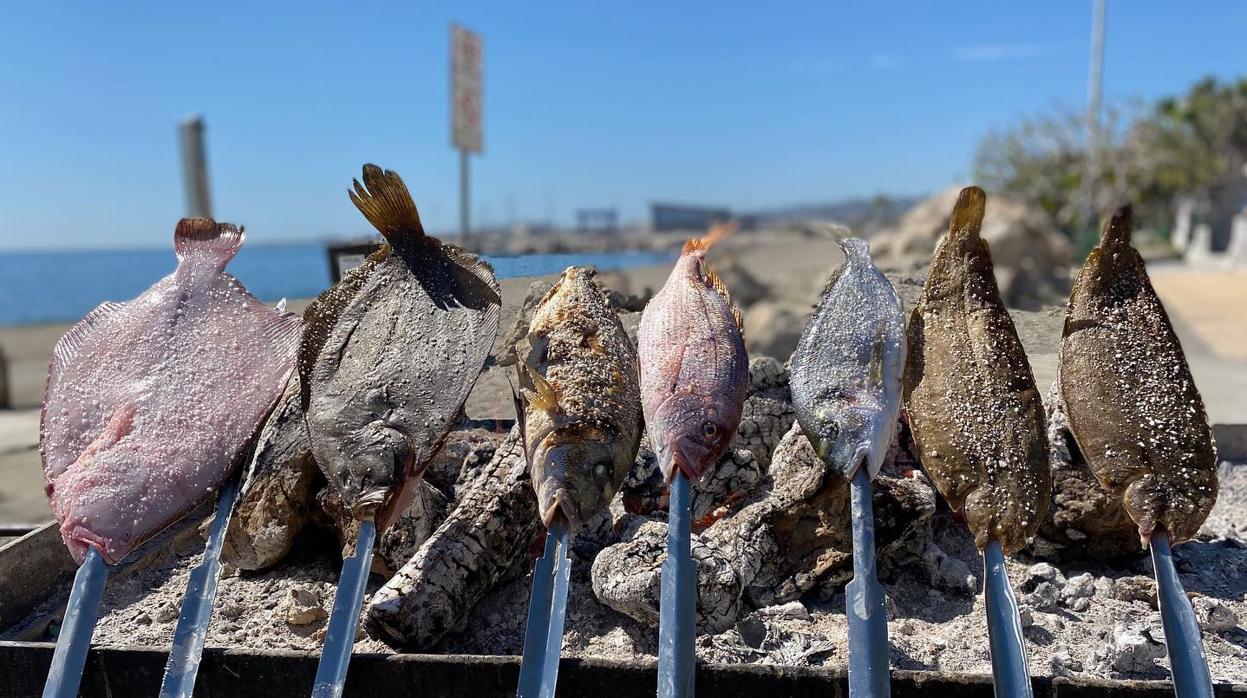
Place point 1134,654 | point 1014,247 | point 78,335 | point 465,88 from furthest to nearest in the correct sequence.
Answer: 1. point 1014,247
2. point 465,88
3. point 78,335
4. point 1134,654

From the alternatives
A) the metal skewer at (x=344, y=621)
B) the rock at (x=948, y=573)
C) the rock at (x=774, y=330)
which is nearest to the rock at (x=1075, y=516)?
the rock at (x=948, y=573)

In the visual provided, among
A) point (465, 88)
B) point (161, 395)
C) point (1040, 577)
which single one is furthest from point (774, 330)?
point (161, 395)

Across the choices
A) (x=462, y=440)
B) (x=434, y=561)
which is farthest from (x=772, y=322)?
(x=434, y=561)

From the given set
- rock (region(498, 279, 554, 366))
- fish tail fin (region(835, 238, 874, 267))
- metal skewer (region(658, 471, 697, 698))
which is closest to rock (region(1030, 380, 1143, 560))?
fish tail fin (region(835, 238, 874, 267))

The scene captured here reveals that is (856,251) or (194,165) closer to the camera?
(856,251)

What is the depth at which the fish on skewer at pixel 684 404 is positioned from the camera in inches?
71.0

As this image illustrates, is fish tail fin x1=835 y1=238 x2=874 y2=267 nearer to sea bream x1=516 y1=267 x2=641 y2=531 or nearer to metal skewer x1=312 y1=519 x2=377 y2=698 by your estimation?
sea bream x1=516 y1=267 x2=641 y2=531

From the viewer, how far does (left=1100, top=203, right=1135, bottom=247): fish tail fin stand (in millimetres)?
2352

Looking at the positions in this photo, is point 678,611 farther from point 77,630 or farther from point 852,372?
point 77,630

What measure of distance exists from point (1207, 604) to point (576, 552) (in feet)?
6.11

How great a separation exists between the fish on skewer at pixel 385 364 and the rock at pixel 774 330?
19.8 ft

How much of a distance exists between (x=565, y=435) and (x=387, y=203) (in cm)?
97

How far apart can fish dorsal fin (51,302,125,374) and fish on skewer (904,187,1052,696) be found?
2362 mm

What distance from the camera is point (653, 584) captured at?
7.48 feet
